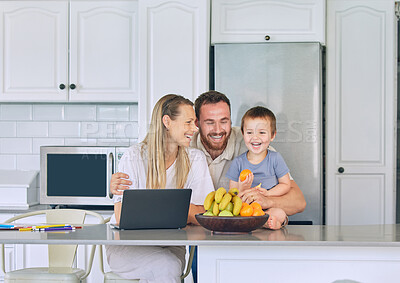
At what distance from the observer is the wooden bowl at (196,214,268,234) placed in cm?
214

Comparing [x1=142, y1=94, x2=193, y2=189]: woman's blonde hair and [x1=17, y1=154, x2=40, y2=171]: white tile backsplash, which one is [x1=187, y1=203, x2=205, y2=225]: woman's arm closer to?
[x1=142, y1=94, x2=193, y2=189]: woman's blonde hair

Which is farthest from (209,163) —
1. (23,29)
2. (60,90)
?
(23,29)

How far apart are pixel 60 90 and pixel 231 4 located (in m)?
1.26

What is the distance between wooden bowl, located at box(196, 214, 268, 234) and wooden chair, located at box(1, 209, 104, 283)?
956 millimetres

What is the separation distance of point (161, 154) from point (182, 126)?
202 millimetres

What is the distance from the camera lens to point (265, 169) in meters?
2.85

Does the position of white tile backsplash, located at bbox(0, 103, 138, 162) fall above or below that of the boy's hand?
above

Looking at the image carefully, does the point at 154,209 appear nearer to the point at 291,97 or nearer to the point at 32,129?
the point at 291,97

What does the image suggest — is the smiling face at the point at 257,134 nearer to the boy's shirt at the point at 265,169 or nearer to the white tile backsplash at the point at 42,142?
the boy's shirt at the point at 265,169

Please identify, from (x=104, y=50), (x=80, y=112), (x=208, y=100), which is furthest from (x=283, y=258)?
(x=80, y=112)

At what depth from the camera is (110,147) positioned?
3572 mm

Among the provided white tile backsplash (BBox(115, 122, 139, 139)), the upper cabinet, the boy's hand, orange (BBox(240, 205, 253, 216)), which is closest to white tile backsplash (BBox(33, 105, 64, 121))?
white tile backsplash (BBox(115, 122, 139, 139))

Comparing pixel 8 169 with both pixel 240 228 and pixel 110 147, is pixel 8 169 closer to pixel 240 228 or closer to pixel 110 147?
pixel 110 147

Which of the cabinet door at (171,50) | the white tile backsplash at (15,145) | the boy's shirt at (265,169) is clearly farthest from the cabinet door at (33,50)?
the boy's shirt at (265,169)
